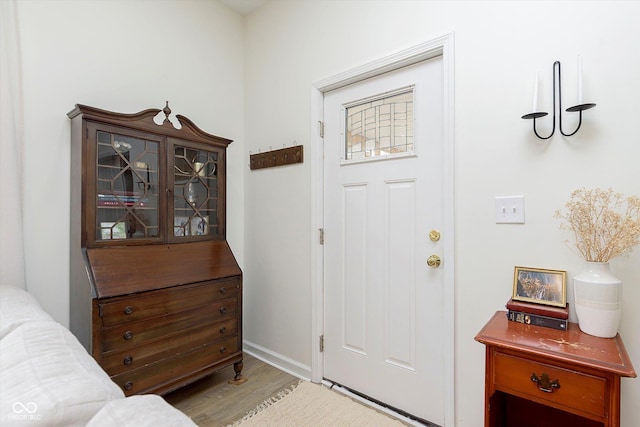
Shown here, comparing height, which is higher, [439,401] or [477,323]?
[477,323]

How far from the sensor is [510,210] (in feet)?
5.00

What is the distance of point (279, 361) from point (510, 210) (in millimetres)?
1959

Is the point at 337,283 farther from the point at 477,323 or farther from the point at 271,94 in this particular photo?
the point at 271,94

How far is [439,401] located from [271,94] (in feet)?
7.92

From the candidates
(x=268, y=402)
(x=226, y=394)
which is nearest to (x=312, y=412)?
(x=268, y=402)

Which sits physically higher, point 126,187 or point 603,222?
point 126,187

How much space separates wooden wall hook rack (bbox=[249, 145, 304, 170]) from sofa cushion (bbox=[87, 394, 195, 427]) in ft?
6.25

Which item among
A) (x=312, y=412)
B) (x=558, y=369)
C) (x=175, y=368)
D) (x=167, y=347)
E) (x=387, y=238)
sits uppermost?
(x=387, y=238)

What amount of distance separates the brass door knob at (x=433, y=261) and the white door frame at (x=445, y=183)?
0.10ft

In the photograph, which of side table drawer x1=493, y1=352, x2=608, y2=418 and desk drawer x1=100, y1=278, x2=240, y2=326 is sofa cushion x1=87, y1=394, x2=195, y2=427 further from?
desk drawer x1=100, y1=278, x2=240, y2=326

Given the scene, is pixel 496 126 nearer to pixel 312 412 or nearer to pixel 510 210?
pixel 510 210

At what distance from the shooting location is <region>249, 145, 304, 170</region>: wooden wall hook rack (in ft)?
7.77

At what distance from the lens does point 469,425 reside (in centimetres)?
164

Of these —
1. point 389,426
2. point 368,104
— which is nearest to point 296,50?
point 368,104
